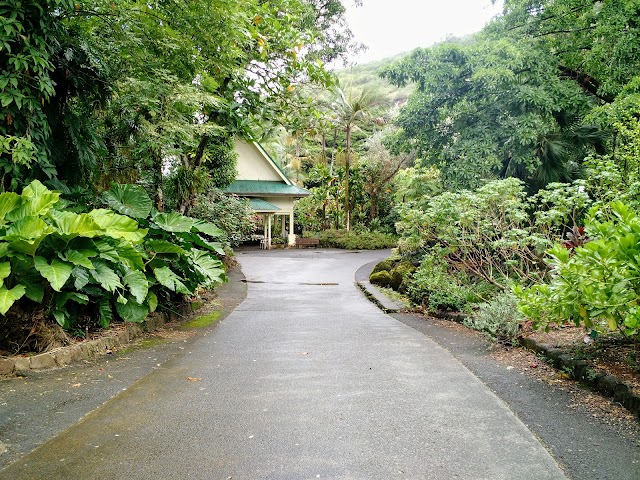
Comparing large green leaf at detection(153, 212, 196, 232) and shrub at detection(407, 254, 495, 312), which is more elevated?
large green leaf at detection(153, 212, 196, 232)

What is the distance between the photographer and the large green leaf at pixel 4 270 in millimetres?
4406

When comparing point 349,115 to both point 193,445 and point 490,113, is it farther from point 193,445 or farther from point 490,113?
point 193,445

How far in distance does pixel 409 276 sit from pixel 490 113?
469 cm

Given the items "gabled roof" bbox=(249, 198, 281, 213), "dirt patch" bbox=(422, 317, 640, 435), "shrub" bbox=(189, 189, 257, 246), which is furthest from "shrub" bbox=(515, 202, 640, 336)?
"gabled roof" bbox=(249, 198, 281, 213)

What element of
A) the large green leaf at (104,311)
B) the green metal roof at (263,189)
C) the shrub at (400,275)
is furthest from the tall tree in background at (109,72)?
the green metal roof at (263,189)

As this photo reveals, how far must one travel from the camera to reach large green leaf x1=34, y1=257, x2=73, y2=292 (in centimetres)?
450

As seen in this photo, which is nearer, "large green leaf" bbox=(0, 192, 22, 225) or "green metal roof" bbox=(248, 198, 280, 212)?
"large green leaf" bbox=(0, 192, 22, 225)

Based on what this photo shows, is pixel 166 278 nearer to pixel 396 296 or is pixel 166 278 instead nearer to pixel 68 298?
pixel 68 298

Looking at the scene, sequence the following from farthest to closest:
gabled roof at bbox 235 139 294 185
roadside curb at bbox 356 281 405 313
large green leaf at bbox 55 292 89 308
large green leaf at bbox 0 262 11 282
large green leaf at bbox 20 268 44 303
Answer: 1. gabled roof at bbox 235 139 294 185
2. roadside curb at bbox 356 281 405 313
3. large green leaf at bbox 55 292 89 308
4. large green leaf at bbox 20 268 44 303
5. large green leaf at bbox 0 262 11 282

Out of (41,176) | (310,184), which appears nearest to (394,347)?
(41,176)

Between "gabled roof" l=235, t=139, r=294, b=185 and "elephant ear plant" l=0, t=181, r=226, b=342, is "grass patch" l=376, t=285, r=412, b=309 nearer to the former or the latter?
"elephant ear plant" l=0, t=181, r=226, b=342

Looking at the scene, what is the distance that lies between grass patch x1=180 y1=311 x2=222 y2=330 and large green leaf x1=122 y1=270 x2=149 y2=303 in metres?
1.63

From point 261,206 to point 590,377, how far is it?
23937 millimetres

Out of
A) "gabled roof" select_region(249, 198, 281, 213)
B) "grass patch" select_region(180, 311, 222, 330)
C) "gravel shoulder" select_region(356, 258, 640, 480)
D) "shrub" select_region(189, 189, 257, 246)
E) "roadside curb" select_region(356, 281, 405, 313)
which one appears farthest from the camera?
"gabled roof" select_region(249, 198, 281, 213)
